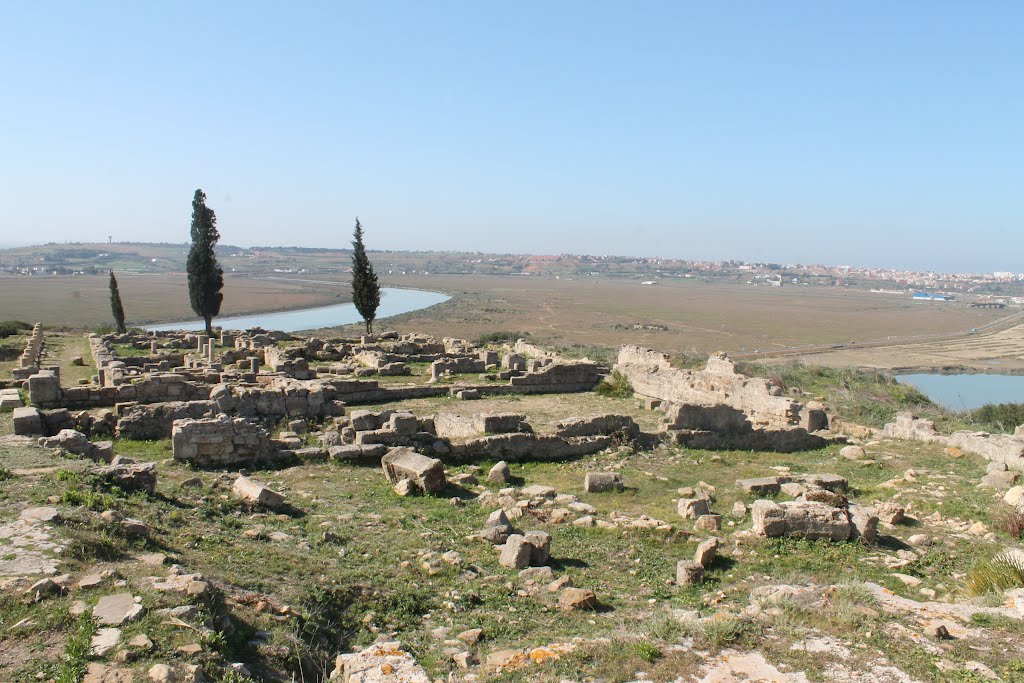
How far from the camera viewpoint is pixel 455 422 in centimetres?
1512

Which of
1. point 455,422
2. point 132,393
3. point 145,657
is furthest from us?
point 132,393

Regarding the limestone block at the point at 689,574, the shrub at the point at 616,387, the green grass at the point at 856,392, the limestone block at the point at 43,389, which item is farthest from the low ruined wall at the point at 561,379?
the limestone block at the point at 689,574

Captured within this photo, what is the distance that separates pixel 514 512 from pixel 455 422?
5470 mm

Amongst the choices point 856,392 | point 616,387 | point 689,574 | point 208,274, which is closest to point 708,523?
point 689,574

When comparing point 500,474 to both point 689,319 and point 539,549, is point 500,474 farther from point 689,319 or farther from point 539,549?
point 689,319

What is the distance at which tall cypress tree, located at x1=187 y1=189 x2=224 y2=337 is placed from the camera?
37.8 meters

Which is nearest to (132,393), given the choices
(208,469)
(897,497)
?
(208,469)

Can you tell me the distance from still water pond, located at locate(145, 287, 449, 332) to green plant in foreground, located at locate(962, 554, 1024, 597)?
5327cm

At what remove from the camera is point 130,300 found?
88312 millimetres

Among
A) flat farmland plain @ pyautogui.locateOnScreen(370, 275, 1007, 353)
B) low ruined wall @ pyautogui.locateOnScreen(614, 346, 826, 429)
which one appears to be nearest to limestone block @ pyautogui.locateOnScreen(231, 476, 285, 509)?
low ruined wall @ pyautogui.locateOnScreen(614, 346, 826, 429)

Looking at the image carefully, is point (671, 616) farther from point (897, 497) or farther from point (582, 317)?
point (582, 317)

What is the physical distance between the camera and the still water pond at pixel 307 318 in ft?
212

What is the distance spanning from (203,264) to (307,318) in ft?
135

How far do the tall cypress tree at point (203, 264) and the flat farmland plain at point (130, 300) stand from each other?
20413 mm
